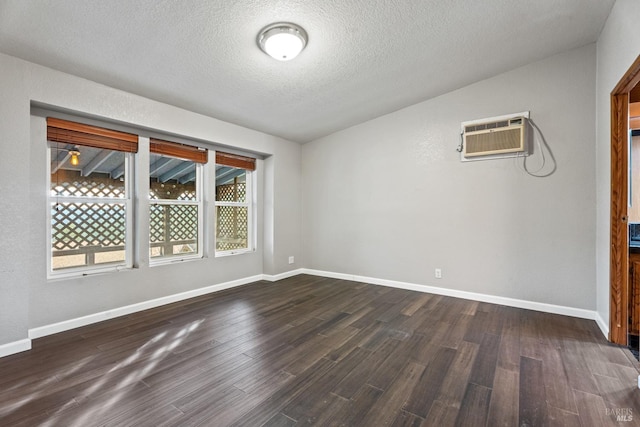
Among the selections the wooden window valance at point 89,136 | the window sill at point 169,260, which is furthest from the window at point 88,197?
the window sill at point 169,260

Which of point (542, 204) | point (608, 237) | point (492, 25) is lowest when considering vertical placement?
point (608, 237)

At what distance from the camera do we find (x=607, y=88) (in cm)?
273

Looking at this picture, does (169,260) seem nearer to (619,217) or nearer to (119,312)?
(119,312)

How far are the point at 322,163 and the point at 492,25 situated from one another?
3119 mm

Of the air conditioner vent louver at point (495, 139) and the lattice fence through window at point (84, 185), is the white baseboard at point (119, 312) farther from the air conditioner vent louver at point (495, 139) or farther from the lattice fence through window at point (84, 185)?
the air conditioner vent louver at point (495, 139)

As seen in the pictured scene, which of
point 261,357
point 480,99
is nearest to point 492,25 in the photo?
point 480,99

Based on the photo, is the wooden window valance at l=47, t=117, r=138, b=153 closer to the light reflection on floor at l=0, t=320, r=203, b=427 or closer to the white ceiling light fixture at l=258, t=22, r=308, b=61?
the white ceiling light fixture at l=258, t=22, r=308, b=61

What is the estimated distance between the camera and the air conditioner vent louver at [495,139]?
346 cm

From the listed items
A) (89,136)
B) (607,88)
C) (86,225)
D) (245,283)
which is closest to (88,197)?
(86,225)

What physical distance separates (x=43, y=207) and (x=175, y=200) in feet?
4.36

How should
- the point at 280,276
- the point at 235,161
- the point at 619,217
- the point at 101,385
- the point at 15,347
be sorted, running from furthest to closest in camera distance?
1. the point at 280,276
2. the point at 235,161
3. the point at 619,217
4. the point at 15,347
5. the point at 101,385

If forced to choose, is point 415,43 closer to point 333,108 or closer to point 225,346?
point 333,108

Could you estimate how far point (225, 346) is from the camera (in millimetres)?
2523

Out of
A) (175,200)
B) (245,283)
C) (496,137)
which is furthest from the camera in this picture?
(245,283)
